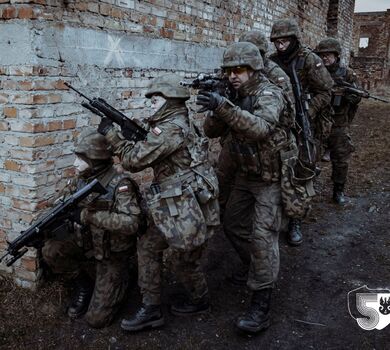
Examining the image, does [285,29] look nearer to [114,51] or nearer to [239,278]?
[114,51]

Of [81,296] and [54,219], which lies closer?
[54,219]

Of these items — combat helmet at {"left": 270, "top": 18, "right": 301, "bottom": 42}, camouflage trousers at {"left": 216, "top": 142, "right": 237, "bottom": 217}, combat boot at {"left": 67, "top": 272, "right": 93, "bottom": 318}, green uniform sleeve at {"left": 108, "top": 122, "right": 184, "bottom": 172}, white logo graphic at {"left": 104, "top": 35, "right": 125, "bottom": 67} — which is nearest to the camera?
green uniform sleeve at {"left": 108, "top": 122, "right": 184, "bottom": 172}

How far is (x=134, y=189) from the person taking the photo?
9.28 feet

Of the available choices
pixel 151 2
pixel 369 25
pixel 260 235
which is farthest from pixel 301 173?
pixel 369 25

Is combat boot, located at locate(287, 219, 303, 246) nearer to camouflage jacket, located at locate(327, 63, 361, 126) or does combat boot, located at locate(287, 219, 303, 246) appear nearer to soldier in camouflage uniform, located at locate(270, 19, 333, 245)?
soldier in camouflage uniform, located at locate(270, 19, 333, 245)

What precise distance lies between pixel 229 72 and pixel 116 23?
1.16 metres

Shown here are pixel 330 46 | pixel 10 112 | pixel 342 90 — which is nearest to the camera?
pixel 10 112

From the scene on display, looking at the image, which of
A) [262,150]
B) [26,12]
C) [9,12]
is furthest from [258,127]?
[9,12]

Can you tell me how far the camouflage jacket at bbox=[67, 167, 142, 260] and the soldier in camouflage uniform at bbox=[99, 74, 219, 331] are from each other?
0.13 meters

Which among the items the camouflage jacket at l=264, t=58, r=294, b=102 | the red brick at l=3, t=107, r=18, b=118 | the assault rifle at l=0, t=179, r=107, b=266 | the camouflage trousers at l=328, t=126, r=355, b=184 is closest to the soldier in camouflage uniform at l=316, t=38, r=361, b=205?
the camouflage trousers at l=328, t=126, r=355, b=184

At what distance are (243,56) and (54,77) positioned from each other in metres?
1.35

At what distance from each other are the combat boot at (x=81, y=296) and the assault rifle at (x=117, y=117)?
118cm

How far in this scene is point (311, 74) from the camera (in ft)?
14.6

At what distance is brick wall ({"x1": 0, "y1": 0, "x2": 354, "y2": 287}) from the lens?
2.79 meters
